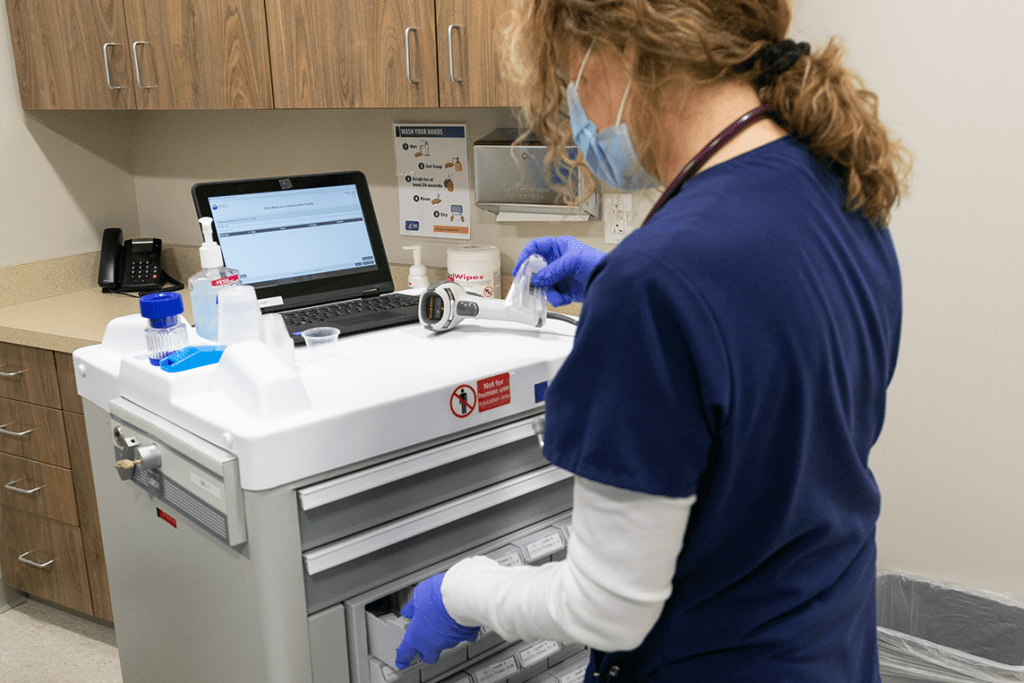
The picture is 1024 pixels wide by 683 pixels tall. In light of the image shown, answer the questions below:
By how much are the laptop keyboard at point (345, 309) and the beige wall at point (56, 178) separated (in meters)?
1.57

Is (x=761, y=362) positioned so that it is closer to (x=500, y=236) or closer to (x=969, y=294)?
(x=969, y=294)

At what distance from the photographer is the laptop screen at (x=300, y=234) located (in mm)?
1412

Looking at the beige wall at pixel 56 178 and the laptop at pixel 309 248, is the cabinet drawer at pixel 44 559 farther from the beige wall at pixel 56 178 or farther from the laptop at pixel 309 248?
the laptop at pixel 309 248

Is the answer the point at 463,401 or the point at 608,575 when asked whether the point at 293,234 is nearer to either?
the point at 463,401

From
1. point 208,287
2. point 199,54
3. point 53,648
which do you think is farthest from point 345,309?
point 53,648

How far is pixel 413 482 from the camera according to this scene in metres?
1.10

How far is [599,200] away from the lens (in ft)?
6.61

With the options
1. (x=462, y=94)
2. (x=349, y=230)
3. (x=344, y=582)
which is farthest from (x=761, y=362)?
(x=462, y=94)

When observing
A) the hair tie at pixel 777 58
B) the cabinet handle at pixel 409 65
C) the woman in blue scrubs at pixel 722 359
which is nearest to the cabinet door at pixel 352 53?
the cabinet handle at pixel 409 65

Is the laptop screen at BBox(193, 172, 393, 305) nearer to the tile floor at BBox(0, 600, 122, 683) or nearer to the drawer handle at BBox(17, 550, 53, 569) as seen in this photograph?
the tile floor at BBox(0, 600, 122, 683)

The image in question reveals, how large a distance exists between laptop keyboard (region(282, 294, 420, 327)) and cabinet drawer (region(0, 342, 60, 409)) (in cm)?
112

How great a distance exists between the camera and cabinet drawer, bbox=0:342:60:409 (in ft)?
7.22

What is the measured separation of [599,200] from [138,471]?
1.22 meters

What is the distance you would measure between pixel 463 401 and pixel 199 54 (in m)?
1.47
